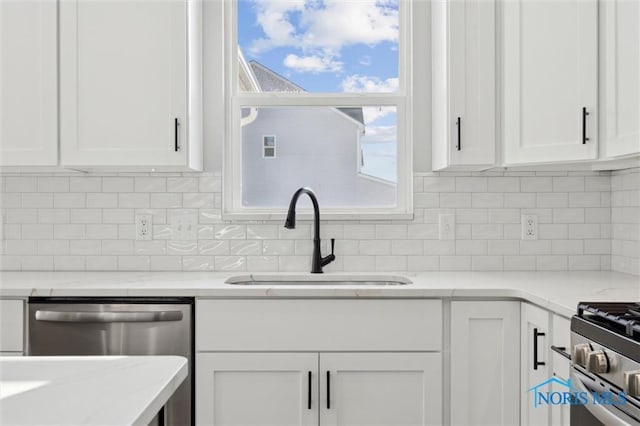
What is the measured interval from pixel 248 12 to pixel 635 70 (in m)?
1.80

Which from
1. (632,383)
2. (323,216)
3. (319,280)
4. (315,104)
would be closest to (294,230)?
(323,216)

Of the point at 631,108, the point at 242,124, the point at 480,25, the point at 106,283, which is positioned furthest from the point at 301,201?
the point at 631,108

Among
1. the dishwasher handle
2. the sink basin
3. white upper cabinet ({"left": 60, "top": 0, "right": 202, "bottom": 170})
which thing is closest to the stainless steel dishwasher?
the dishwasher handle

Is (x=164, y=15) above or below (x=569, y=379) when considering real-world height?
above

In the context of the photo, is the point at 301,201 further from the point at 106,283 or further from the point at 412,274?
the point at 106,283

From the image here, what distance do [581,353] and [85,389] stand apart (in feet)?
3.89

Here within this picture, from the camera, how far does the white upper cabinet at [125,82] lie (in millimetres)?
2209

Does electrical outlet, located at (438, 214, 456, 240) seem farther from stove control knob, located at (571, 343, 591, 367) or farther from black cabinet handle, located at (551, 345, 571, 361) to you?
stove control knob, located at (571, 343, 591, 367)

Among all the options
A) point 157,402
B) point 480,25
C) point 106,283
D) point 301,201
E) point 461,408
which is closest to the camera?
point 157,402

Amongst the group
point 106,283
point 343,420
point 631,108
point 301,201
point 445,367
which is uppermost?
point 631,108

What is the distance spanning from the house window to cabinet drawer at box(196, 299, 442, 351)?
932 millimetres

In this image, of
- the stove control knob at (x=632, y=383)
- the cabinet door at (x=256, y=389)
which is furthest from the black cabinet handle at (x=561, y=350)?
the cabinet door at (x=256, y=389)

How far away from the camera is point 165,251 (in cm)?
252

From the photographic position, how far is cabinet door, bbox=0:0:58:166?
2.22m
